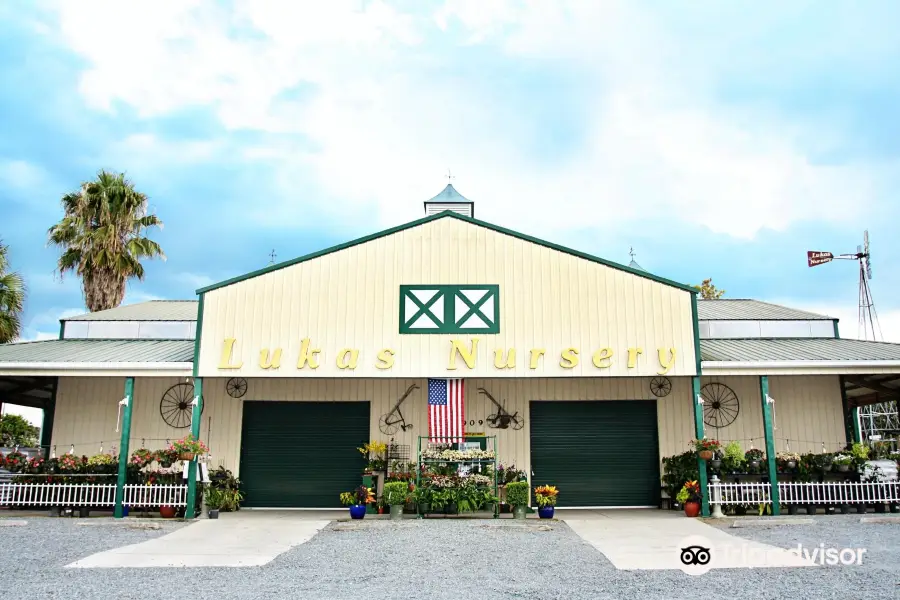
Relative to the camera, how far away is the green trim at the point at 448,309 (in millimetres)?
15805

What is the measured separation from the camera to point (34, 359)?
1636 cm

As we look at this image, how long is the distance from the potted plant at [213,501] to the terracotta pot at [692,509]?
32.7 feet

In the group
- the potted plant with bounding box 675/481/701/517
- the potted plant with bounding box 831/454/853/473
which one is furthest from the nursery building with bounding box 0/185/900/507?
the potted plant with bounding box 831/454/853/473

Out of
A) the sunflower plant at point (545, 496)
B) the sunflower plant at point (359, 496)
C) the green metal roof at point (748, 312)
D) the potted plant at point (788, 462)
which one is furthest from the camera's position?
the green metal roof at point (748, 312)

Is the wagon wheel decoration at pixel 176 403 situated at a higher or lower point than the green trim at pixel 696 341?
lower

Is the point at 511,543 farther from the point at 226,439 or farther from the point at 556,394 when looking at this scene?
the point at 226,439

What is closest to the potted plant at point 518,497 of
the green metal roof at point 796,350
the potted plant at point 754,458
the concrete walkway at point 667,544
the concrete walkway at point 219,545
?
the concrete walkway at point 667,544

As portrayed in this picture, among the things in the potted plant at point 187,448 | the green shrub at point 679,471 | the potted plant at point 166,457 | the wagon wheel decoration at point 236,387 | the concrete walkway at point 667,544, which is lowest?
the concrete walkway at point 667,544

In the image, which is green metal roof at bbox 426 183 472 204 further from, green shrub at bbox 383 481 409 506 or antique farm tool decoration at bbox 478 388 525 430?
green shrub at bbox 383 481 409 506

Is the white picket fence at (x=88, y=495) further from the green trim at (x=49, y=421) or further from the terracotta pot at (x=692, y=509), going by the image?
the terracotta pot at (x=692, y=509)

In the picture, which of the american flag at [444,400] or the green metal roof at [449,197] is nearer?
the american flag at [444,400]

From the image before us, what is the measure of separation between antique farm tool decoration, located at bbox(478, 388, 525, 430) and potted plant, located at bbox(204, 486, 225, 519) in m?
6.57

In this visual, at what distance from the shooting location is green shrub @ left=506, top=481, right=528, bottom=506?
1547 cm

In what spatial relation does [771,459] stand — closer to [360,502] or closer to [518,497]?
[518,497]
